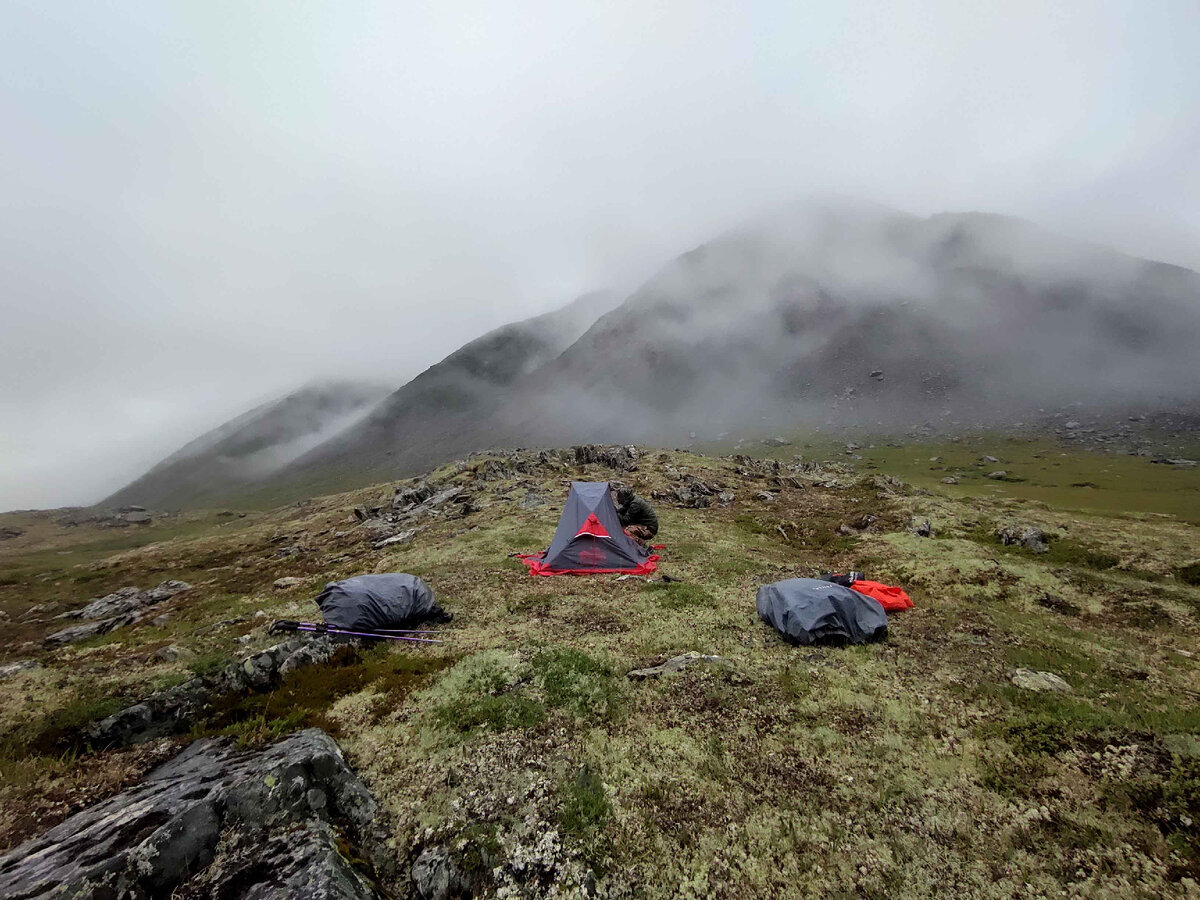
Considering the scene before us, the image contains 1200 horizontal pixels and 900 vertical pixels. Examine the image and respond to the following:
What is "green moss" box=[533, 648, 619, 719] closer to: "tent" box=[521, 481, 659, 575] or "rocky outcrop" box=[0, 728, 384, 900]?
"rocky outcrop" box=[0, 728, 384, 900]

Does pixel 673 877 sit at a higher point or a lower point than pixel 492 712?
lower

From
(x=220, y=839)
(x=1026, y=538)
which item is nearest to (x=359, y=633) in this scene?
(x=220, y=839)

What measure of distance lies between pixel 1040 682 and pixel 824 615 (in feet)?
16.9

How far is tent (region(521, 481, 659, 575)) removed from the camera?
23.4 metres

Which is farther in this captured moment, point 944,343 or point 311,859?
point 944,343

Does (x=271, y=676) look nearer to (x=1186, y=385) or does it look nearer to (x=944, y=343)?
(x=1186, y=385)

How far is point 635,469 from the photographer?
5462 centimetres

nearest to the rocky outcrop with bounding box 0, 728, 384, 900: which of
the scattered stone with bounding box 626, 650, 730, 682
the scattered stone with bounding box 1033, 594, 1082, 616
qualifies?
the scattered stone with bounding box 626, 650, 730, 682

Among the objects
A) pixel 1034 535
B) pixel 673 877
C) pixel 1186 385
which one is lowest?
pixel 1186 385

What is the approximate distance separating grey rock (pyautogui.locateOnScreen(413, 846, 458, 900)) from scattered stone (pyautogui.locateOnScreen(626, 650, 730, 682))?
6236 mm

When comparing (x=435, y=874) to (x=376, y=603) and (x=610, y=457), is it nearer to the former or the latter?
(x=376, y=603)

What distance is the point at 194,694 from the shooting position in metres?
11.3

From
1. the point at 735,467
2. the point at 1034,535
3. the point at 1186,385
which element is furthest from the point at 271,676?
the point at 1186,385

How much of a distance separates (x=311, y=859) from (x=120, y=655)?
48.2ft
